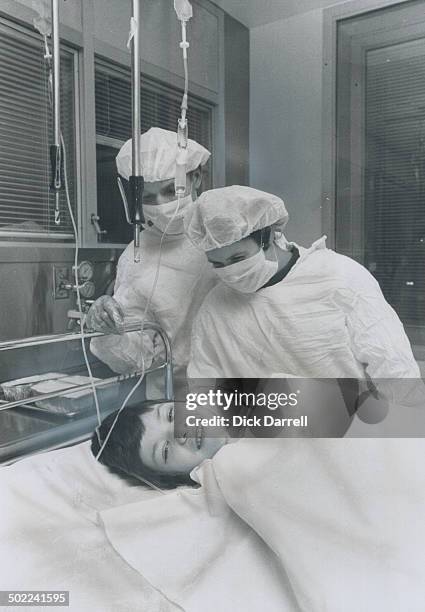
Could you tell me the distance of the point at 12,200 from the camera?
1.06m

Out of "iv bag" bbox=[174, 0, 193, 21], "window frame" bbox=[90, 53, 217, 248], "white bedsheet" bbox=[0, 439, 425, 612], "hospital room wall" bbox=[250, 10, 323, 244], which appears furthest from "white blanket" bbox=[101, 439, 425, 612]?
"iv bag" bbox=[174, 0, 193, 21]

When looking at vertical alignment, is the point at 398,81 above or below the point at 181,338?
above

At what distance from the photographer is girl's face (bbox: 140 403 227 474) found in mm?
1017

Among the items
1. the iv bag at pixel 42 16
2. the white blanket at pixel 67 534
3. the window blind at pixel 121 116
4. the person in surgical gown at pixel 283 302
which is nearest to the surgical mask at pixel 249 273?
the person in surgical gown at pixel 283 302

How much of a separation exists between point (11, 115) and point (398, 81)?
0.78 meters

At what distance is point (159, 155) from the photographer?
3.28ft

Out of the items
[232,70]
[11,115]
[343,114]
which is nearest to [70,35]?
[11,115]

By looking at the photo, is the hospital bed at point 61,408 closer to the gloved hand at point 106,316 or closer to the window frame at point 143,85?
the gloved hand at point 106,316

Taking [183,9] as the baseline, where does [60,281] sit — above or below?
below

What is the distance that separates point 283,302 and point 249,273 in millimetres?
86

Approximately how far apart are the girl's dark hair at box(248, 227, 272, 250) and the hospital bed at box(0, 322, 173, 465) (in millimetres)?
316

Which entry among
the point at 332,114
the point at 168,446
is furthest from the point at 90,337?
the point at 332,114

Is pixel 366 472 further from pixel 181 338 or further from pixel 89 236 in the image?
pixel 89 236

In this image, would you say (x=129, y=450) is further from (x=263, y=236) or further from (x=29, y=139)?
(x=29, y=139)
